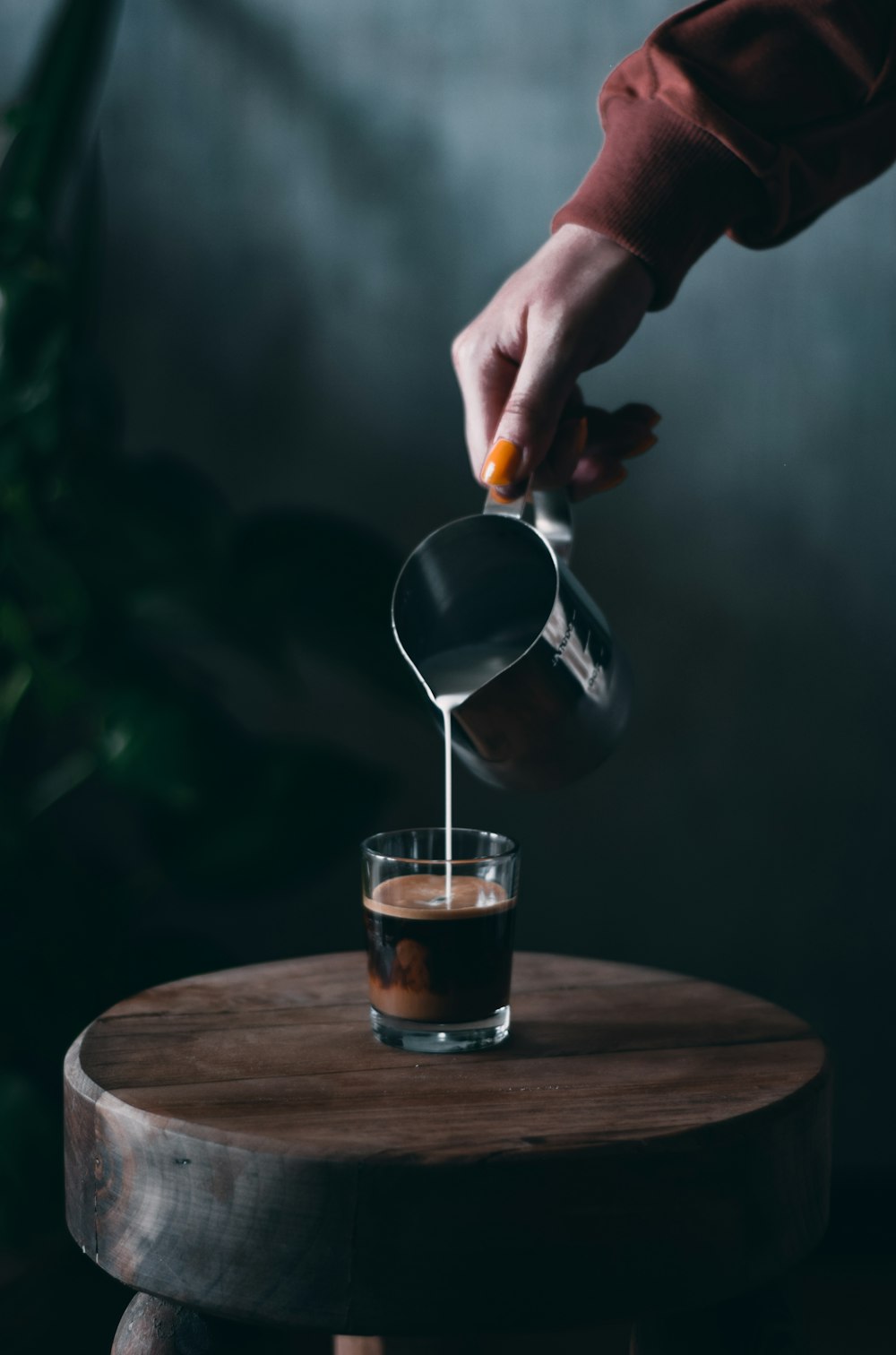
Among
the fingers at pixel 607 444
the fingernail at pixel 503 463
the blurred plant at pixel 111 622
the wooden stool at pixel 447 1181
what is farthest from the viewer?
the blurred plant at pixel 111 622

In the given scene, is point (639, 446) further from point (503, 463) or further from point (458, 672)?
point (458, 672)

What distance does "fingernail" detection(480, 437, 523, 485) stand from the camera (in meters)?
1.08

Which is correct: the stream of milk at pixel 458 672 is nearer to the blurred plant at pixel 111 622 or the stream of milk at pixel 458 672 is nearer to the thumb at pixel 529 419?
the thumb at pixel 529 419

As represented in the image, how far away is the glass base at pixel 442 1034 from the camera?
3.15 feet

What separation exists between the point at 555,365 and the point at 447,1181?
2.14 ft

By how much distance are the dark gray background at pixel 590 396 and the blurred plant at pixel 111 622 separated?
26 cm

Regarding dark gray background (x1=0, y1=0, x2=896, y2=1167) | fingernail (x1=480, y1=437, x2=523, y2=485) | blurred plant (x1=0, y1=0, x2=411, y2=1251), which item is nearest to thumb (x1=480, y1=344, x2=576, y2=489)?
fingernail (x1=480, y1=437, x2=523, y2=485)

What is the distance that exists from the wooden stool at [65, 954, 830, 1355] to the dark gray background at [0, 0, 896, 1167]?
3.97 feet


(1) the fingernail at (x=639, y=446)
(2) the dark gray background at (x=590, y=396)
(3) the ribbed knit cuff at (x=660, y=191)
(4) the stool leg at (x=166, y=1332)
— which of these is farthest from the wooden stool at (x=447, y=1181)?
(2) the dark gray background at (x=590, y=396)

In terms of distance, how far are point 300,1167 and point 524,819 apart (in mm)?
1487

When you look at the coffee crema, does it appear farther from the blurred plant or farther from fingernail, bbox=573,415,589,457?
the blurred plant

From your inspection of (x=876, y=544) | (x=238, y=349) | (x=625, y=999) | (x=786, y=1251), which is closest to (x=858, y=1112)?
(x=876, y=544)

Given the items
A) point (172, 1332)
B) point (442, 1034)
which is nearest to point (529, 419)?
point (442, 1034)

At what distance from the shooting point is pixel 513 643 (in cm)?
106
